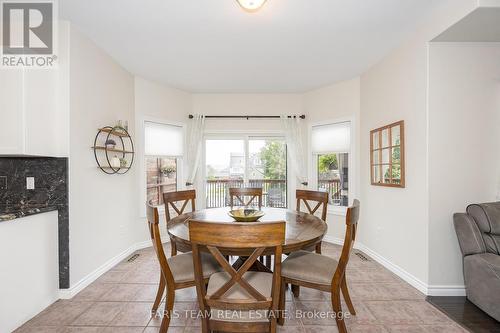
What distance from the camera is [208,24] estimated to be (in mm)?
2402

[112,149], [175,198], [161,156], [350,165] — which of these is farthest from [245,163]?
[112,149]

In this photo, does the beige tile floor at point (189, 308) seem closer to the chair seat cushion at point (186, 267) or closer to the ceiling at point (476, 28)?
the chair seat cushion at point (186, 267)

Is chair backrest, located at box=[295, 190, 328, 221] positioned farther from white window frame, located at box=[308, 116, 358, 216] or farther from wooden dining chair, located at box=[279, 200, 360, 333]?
white window frame, located at box=[308, 116, 358, 216]

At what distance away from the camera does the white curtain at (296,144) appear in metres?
4.35

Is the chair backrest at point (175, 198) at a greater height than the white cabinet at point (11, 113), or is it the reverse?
the white cabinet at point (11, 113)

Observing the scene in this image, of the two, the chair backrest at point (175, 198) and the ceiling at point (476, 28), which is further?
the chair backrest at point (175, 198)

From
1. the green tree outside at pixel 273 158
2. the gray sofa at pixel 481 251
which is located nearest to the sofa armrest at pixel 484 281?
the gray sofa at pixel 481 251

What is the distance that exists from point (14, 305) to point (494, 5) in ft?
14.5

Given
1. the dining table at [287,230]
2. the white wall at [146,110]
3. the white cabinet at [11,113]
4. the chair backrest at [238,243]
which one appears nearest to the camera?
the chair backrest at [238,243]

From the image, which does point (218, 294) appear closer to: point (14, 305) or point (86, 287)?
point (14, 305)

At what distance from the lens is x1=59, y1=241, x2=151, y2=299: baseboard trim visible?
2361 mm

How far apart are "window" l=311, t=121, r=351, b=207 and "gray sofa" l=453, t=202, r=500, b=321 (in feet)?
5.90

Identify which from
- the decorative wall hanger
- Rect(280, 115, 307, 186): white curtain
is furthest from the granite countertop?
Rect(280, 115, 307, 186): white curtain

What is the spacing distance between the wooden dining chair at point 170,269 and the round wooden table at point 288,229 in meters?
0.13
